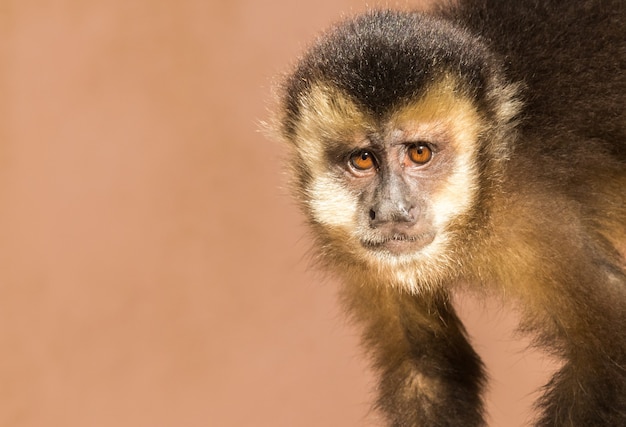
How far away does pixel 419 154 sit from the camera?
3383mm

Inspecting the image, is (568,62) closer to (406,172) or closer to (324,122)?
(406,172)

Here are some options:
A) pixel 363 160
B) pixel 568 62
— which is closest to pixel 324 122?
pixel 363 160

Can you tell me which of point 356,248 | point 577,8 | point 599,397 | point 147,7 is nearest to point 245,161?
point 147,7

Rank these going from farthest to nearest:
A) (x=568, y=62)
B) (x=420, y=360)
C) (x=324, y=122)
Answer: (x=420, y=360) < (x=324, y=122) < (x=568, y=62)

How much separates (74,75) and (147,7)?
1.51 feet

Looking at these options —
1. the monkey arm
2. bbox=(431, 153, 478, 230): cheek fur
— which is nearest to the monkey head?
bbox=(431, 153, 478, 230): cheek fur

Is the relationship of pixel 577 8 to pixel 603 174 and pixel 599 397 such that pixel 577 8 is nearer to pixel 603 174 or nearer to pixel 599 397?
pixel 603 174

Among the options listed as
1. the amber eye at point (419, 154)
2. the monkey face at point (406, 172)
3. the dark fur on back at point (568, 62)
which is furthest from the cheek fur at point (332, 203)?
the dark fur on back at point (568, 62)

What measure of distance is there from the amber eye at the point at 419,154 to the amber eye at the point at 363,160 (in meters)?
0.12

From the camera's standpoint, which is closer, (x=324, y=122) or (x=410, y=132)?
(x=410, y=132)

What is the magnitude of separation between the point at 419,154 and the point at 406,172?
0.07m

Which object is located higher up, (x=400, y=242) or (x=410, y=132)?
(x=410, y=132)

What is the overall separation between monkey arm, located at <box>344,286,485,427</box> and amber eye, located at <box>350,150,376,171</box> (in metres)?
0.55

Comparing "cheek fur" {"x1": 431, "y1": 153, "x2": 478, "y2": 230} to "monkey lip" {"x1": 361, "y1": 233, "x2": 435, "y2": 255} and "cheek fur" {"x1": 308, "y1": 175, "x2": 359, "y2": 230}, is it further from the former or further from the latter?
"cheek fur" {"x1": 308, "y1": 175, "x2": 359, "y2": 230}
